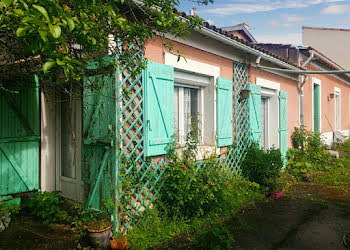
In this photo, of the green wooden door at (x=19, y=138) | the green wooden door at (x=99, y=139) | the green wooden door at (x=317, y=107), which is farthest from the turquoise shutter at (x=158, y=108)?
the green wooden door at (x=317, y=107)

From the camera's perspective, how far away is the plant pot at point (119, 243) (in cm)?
340

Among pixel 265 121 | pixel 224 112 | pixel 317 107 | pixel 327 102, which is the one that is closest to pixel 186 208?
pixel 224 112

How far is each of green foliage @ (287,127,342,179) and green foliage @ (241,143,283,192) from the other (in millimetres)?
2040

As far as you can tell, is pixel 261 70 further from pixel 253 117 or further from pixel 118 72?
pixel 118 72

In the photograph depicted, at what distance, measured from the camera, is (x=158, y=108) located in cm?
429

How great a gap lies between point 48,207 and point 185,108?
2.74m

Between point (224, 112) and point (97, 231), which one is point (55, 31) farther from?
point (224, 112)

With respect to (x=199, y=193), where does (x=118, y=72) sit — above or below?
above

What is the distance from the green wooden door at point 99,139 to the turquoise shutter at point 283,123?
5.75 meters

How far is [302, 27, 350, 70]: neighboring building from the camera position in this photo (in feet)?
54.5

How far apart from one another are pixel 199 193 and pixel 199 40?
8.77 ft

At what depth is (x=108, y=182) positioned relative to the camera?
376 centimetres

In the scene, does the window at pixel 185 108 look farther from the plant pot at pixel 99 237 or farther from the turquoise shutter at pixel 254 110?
the plant pot at pixel 99 237

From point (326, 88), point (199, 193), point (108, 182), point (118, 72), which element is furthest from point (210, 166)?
point (326, 88)
